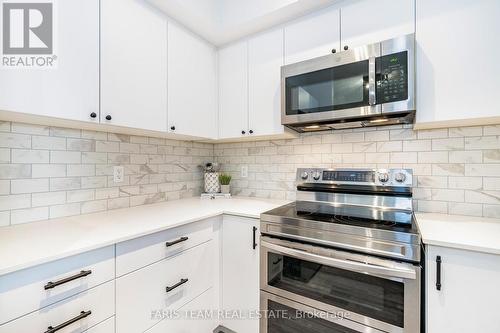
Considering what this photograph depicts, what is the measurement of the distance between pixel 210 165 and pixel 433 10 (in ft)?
6.47

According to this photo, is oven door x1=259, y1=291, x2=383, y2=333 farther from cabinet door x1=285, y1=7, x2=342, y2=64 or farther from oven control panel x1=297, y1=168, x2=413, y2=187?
cabinet door x1=285, y1=7, x2=342, y2=64

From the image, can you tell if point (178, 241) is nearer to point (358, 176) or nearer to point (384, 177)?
point (358, 176)

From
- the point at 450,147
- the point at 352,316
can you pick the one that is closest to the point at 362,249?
the point at 352,316

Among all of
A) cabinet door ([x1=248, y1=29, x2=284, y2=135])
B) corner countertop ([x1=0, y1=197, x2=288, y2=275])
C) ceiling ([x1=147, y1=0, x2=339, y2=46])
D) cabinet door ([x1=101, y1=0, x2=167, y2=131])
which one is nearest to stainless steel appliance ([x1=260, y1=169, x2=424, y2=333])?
corner countertop ([x1=0, y1=197, x2=288, y2=275])

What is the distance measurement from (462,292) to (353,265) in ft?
1.36

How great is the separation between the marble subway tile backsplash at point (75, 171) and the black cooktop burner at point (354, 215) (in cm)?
108

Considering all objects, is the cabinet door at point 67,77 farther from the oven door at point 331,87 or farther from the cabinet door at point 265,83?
the oven door at point 331,87

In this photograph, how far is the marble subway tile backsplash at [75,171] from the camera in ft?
4.09

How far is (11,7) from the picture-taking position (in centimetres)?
102

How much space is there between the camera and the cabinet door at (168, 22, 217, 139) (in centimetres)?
168

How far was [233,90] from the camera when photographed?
1982mm

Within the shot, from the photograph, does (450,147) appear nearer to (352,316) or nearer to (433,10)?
(433,10)

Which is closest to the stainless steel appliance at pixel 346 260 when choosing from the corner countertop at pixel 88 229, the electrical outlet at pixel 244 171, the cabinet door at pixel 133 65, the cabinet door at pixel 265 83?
the corner countertop at pixel 88 229

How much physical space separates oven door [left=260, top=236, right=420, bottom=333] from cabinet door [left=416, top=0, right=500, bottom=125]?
84cm
